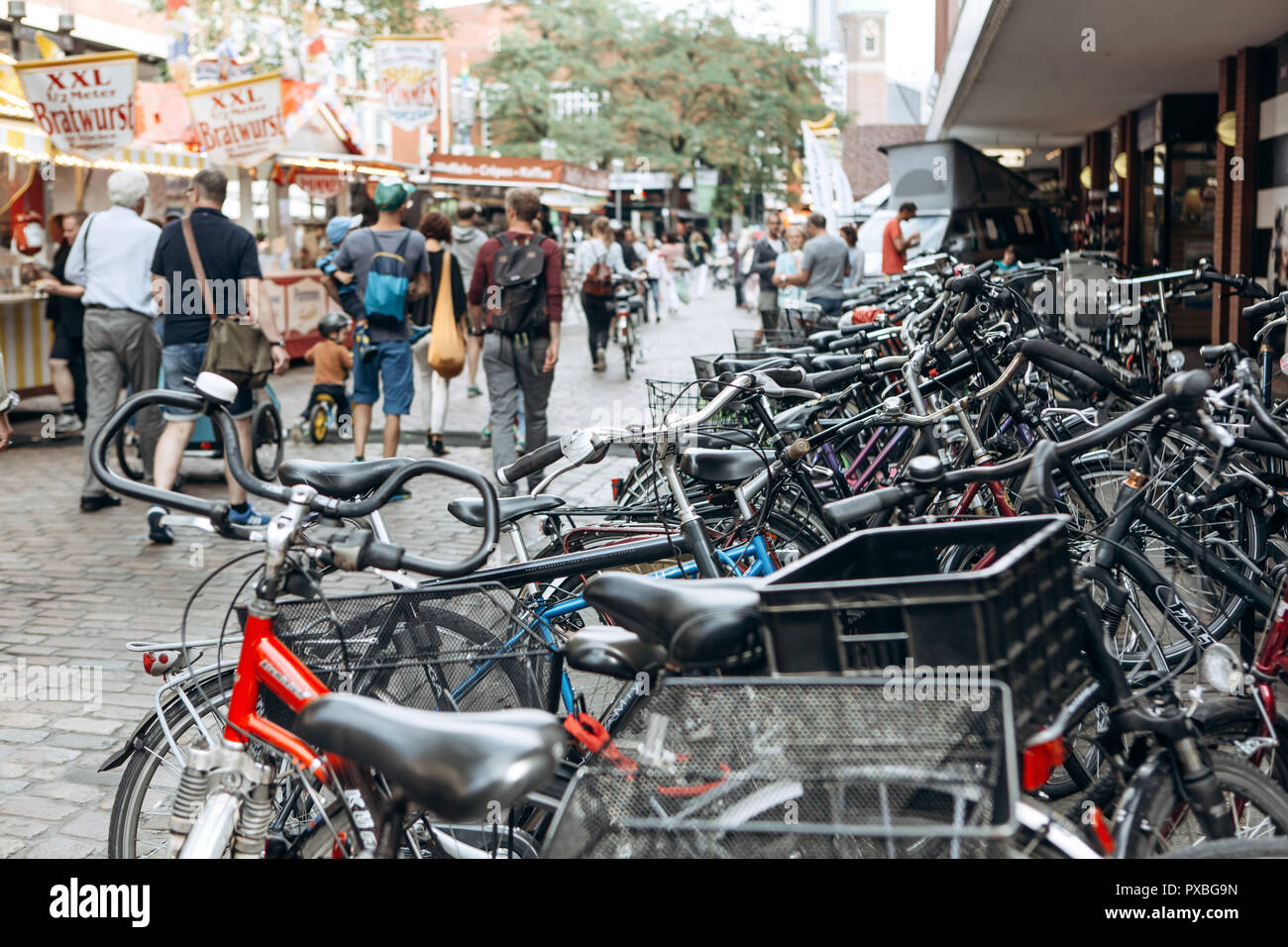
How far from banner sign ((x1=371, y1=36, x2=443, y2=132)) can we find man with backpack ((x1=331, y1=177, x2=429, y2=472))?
38.1 feet

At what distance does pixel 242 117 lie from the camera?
13.2 metres

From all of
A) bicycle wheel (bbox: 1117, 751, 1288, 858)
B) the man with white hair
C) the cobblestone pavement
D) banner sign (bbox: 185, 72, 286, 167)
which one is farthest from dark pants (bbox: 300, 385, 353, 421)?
bicycle wheel (bbox: 1117, 751, 1288, 858)

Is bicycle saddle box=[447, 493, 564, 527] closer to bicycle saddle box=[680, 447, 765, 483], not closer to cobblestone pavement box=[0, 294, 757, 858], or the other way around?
bicycle saddle box=[680, 447, 765, 483]

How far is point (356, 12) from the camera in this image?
30594 mm

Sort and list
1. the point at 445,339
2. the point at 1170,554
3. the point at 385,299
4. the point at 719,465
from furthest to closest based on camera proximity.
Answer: the point at 445,339, the point at 385,299, the point at 719,465, the point at 1170,554

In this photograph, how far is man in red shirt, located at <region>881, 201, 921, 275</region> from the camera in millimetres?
15836

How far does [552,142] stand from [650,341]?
78.2ft

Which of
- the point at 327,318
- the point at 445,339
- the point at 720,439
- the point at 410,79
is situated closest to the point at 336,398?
the point at 327,318

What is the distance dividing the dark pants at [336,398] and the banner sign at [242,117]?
3853 millimetres

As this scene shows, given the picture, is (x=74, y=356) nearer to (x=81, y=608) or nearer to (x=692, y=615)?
(x=81, y=608)

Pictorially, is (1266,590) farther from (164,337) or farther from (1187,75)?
(1187,75)

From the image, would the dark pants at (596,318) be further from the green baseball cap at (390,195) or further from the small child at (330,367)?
the green baseball cap at (390,195)

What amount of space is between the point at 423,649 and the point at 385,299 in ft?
20.7

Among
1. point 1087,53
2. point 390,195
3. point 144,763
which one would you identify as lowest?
point 144,763
